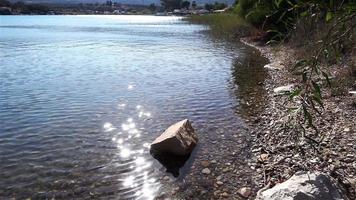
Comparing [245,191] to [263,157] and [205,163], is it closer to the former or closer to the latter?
[205,163]

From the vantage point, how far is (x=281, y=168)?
9961 mm

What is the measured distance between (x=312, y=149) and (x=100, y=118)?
7796 mm

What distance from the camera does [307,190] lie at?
293 inches

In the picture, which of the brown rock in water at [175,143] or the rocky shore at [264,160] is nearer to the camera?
the rocky shore at [264,160]

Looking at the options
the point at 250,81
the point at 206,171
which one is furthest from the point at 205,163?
the point at 250,81

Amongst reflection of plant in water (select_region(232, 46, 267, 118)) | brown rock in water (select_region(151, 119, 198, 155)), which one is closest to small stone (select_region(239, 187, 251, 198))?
brown rock in water (select_region(151, 119, 198, 155))

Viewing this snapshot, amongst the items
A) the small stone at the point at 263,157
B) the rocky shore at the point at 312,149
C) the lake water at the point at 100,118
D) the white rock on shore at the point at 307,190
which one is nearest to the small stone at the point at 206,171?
the lake water at the point at 100,118

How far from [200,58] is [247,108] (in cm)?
1786

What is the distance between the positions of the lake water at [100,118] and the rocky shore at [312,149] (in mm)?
1221

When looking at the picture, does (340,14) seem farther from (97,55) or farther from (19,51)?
(19,51)

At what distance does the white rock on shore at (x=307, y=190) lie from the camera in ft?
24.1

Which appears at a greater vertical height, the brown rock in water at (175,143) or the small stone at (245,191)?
the brown rock in water at (175,143)

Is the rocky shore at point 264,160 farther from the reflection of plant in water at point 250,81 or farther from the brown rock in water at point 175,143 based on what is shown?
the reflection of plant in water at point 250,81

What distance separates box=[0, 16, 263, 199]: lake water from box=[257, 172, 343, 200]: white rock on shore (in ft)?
9.37
